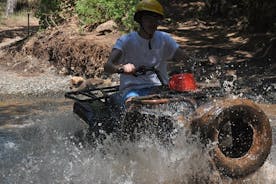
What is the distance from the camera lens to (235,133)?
532cm

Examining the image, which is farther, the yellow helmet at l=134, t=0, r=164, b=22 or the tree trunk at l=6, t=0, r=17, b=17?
the tree trunk at l=6, t=0, r=17, b=17

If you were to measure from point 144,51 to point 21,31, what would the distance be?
1899 centimetres

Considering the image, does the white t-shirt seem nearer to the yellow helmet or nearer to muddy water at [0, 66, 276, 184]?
the yellow helmet

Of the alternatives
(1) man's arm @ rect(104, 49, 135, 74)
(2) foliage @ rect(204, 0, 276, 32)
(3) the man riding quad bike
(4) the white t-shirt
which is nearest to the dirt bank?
(2) foliage @ rect(204, 0, 276, 32)

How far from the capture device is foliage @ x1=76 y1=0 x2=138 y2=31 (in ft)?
49.5

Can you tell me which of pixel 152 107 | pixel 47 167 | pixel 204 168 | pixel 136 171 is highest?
pixel 152 107

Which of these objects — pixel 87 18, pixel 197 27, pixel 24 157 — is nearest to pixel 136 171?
pixel 24 157

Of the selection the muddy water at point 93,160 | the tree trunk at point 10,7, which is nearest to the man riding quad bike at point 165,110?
the muddy water at point 93,160

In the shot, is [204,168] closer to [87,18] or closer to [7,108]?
[7,108]

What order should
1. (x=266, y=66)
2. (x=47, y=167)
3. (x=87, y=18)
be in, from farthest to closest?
1. (x=87, y=18)
2. (x=266, y=66)
3. (x=47, y=167)

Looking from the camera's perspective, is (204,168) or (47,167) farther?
(47,167)

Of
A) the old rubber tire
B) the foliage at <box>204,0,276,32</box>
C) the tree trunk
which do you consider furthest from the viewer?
the tree trunk

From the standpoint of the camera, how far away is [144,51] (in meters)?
5.79

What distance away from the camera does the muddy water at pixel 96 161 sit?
5.08 meters
